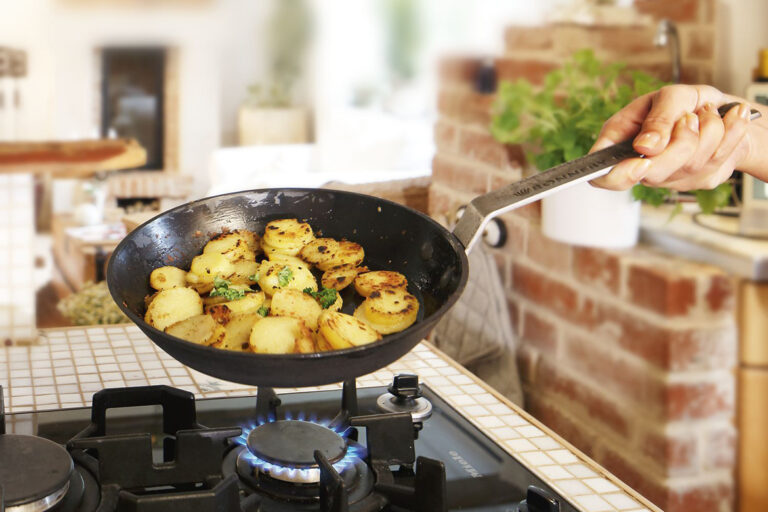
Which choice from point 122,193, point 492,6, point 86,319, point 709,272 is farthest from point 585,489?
point 122,193

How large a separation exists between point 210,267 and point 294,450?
0.59 feet

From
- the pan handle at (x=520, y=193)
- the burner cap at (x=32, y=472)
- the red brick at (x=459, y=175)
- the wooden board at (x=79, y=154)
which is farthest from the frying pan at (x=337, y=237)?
the wooden board at (x=79, y=154)

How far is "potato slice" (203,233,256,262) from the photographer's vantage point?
2.59 feet

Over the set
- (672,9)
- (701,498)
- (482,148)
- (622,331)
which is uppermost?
(672,9)

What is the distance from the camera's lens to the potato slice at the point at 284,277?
2.49ft

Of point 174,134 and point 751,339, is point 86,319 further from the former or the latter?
point 174,134

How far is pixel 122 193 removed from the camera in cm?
673

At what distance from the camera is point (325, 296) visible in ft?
2.50

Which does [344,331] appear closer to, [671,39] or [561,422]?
[561,422]

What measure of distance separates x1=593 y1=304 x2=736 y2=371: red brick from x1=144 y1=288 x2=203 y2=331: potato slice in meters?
0.94

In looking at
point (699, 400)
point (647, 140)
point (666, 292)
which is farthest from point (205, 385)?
point (699, 400)

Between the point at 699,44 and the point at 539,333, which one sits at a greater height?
the point at 699,44

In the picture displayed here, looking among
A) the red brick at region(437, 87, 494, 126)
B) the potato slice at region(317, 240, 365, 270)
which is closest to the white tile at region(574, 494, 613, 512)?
the potato slice at region(317, 240, 365, 270)

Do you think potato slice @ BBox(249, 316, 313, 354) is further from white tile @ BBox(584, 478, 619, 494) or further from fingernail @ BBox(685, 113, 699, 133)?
fingernail @ BBox(685, 113, 699, 133)
